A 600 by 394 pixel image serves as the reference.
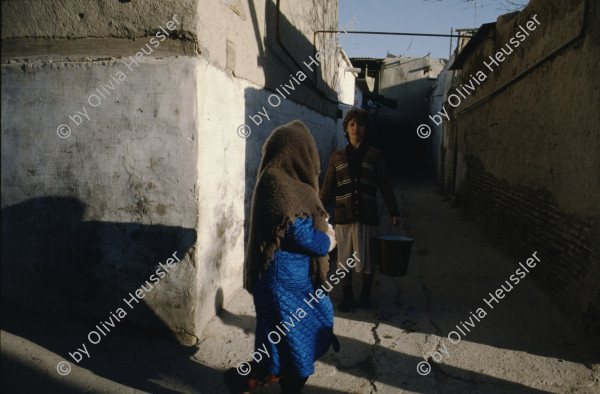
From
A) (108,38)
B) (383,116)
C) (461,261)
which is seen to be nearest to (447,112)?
(461,261)

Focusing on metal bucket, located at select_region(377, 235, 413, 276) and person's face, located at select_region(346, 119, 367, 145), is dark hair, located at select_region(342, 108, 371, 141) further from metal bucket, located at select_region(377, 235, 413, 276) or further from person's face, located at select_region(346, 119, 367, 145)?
metal bucket, located at select_region(377, 235, 413, 276)

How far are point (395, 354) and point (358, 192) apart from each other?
1389 millimetres

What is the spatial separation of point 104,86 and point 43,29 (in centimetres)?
67

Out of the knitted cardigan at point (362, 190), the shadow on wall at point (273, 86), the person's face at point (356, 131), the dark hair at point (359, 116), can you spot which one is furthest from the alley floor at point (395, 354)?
the dark hair at point (359, 116)

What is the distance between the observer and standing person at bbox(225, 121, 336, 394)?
2.09 meters

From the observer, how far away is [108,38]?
9.50 feet

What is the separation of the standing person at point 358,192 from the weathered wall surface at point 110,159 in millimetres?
1169

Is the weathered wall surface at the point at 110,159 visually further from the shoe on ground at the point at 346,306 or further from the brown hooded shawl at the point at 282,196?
the shoe on ground at the point at 346,306

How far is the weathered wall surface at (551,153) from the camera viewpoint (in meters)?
3.25

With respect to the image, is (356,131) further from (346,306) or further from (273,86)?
(273,86)

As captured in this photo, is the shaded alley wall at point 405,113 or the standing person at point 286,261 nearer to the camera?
the standing person at point 286,261

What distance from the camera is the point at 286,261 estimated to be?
7.15 ft

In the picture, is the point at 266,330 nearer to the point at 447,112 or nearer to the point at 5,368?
the point at 5,368

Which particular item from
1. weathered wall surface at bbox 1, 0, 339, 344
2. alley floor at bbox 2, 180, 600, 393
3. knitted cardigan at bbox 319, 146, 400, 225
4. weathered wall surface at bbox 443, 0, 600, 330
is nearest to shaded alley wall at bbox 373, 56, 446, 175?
weathered wall surface at bbox 443, 0, 600, 330
